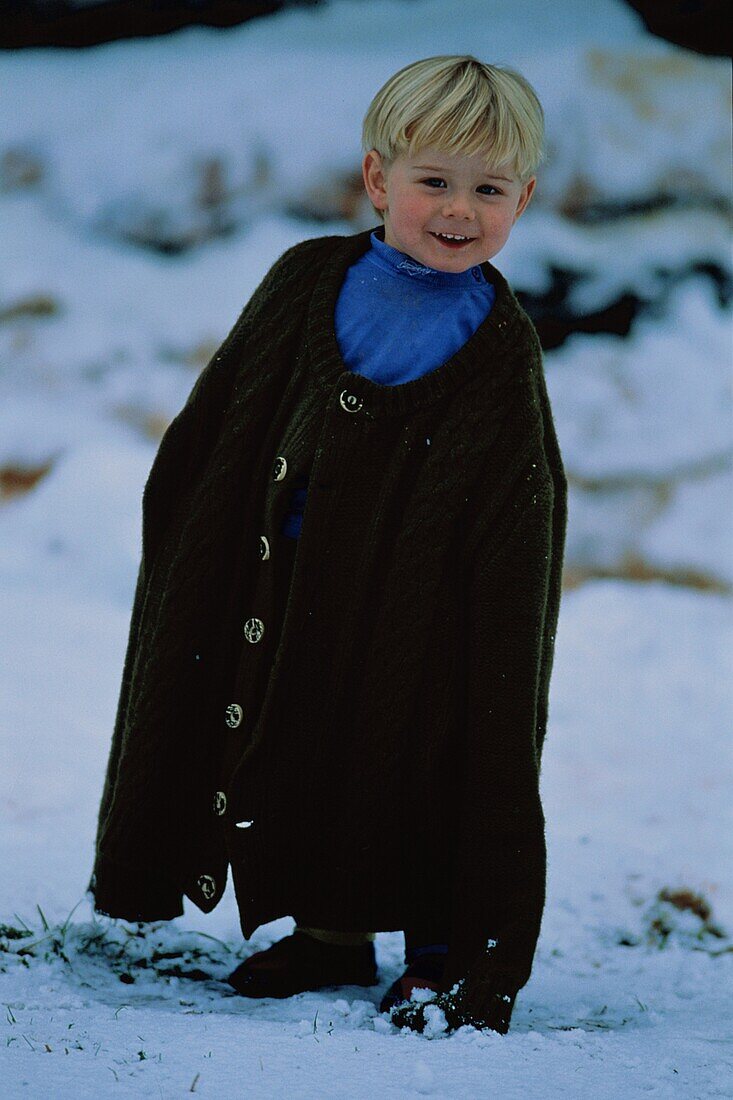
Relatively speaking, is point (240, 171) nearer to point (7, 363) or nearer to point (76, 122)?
point (76, 122)

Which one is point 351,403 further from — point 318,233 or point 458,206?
point 318,233

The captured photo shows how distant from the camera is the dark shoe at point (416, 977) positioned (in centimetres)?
165

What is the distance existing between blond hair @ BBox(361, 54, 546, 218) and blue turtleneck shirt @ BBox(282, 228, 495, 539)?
0.15 meters

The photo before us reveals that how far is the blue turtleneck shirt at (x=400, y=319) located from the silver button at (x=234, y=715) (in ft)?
0.78

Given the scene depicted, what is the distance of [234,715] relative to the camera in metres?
1.67

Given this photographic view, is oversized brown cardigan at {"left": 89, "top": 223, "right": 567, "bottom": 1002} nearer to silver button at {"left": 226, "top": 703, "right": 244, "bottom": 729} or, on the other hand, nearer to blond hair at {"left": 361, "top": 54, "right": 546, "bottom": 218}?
silver button at {"left": 226, "top": 703, "right": 244, "bottom": 729}

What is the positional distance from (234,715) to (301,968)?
0.39 m

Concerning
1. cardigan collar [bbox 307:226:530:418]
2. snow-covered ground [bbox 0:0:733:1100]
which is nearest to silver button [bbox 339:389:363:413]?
cardigan collar [bbox 307:226:530:418]

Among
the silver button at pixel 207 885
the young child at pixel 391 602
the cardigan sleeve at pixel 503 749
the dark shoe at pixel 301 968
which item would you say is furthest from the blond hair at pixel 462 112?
the dark shoe at pixel 301 968

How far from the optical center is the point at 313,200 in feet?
13.9

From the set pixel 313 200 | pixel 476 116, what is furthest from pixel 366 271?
pixel 313 200

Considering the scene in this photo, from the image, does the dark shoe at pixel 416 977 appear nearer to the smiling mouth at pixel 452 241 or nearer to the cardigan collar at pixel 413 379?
the cardigan collar at pixel 413 379

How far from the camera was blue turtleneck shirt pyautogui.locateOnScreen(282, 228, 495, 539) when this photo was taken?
1.64 metres

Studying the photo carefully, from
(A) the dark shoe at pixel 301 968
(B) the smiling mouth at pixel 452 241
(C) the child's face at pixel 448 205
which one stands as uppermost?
(C) the child's face at pixel 448 205
